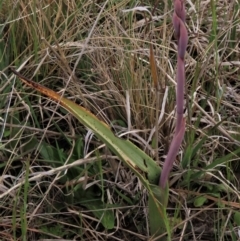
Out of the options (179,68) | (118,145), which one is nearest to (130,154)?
(118,145)

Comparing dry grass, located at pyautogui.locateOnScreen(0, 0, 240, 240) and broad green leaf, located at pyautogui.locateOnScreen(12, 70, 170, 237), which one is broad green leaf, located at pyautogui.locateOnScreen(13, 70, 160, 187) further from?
dry grass, located at pyautogui.locateOnScreen(0, 0, 240, 240)

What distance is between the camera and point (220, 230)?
0.88 metres

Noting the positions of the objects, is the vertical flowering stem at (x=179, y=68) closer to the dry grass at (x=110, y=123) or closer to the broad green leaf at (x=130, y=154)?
the broad green leaf at (x=130, y=154)

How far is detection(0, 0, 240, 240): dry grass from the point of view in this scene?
91cm

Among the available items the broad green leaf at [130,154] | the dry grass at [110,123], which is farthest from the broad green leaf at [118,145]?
the dry grass at [110,123]

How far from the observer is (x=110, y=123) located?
1.02 metres

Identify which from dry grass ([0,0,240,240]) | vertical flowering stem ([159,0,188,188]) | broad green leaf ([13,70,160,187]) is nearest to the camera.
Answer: vertical flowering stem ([159,0,188,188])

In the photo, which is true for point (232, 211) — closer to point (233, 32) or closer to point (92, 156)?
point (92, 156)

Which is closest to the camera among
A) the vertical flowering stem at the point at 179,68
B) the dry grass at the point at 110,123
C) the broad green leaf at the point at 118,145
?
the vertical flowering stem at the point at 179,68

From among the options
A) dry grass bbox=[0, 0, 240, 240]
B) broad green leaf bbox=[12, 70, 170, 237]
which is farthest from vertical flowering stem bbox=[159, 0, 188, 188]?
dry grass bbox=[0, 0, 240, 240]

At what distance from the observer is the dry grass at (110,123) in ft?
2.97

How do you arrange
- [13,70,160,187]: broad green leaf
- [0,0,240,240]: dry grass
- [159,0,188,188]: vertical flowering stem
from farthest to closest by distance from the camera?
[0,0,240,240]: dry grass → [13,70,160,187]: broad green leaf → [159,0,188,188]: vertical flowering stem

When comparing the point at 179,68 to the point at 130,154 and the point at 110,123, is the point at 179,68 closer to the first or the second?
the point at 130,154

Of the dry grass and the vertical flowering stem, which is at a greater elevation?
the vertical flowering stem
